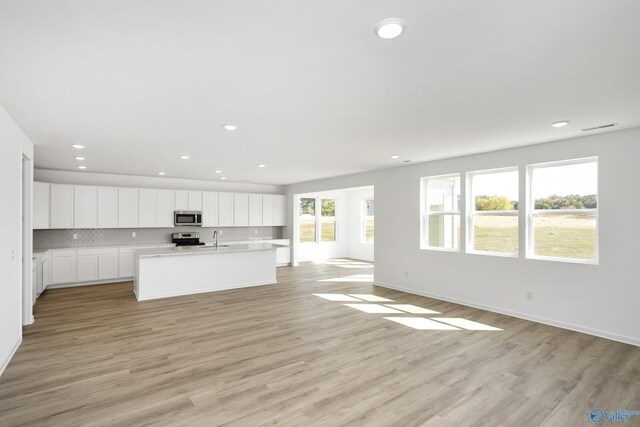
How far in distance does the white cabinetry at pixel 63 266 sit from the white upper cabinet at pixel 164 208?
1.82m

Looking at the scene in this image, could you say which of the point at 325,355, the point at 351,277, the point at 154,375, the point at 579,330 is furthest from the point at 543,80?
the point at 351,277

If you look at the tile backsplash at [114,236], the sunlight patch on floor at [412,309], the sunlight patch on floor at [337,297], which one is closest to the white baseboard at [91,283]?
the tile backsplash at [114,236]

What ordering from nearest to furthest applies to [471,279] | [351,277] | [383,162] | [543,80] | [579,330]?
[543,80] < [579,330] < [471,279] < [383,162] < [351,277]

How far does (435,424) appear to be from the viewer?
2314 mm

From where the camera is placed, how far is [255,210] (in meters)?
9.68

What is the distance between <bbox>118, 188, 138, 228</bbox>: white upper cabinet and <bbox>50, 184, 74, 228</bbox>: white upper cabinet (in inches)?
35.5

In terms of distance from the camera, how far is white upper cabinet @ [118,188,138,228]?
24.8 feet

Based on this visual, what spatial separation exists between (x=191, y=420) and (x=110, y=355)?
171 cm

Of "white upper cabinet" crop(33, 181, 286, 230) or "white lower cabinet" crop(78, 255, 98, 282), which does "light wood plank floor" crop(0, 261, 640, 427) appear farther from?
"white upper cabinet" crop(33, 181, 286, 230)

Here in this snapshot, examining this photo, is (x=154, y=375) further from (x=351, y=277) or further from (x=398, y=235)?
(x=351, y=277)

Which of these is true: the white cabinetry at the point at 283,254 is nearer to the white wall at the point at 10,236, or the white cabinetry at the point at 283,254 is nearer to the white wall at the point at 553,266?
the white wall at the point at 553,266

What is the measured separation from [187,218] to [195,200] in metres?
0.53

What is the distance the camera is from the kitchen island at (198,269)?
5.89m

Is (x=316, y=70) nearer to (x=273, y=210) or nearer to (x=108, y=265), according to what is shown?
(x=108, y=265)
